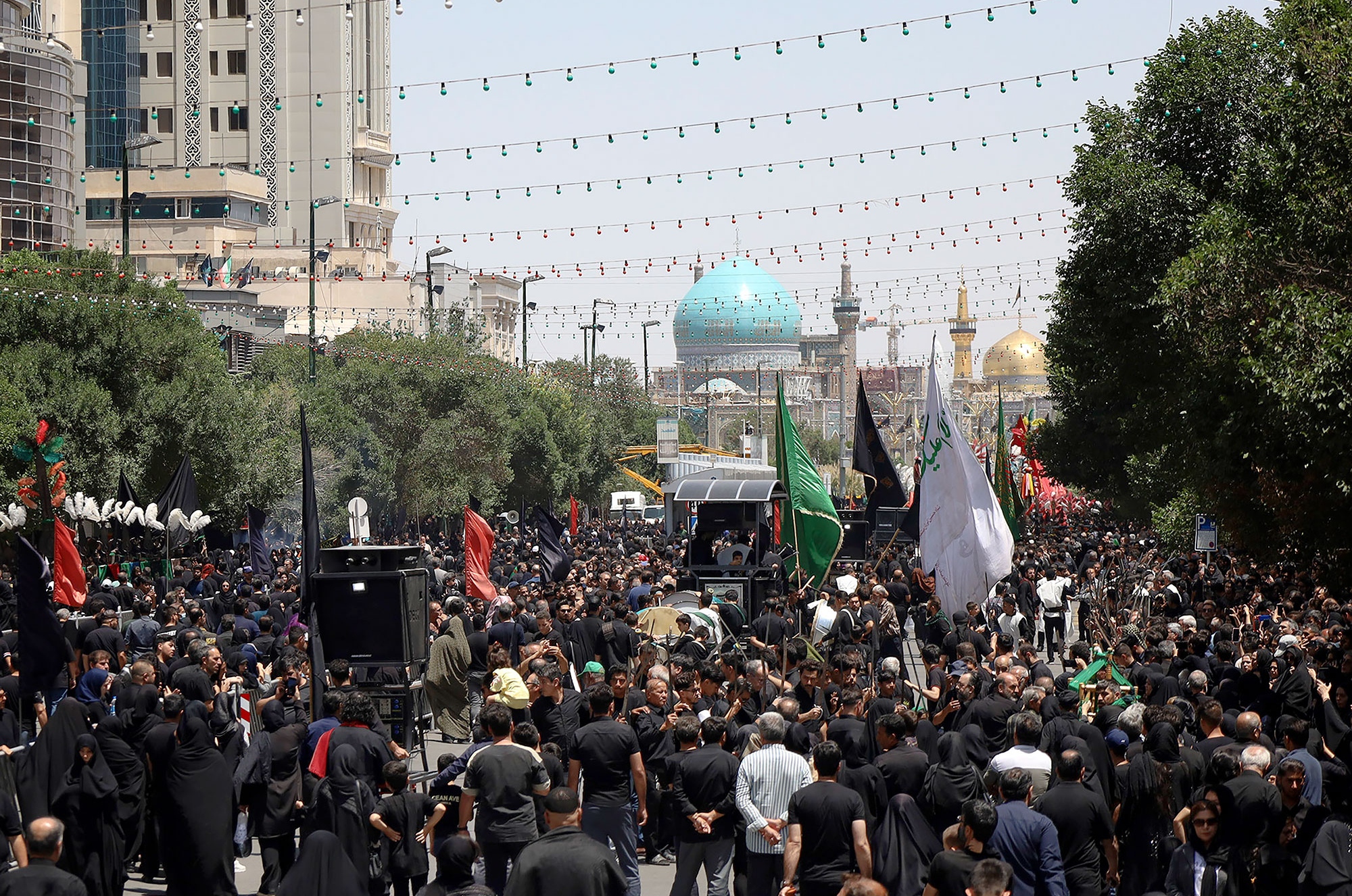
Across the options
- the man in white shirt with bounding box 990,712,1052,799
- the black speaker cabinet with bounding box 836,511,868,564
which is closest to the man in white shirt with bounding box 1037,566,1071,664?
the black speaker cabinet with bounding box 836,511,868,564

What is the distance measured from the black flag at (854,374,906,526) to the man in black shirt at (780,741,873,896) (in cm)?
1730

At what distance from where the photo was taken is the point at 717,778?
362 inches

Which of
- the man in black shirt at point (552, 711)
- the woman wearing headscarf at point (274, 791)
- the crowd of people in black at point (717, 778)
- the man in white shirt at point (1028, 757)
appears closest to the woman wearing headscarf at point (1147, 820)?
the crowd of people in black at point (717, 778)

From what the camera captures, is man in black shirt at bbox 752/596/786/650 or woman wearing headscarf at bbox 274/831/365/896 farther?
man in black shirt at bbox 752/596/786/650

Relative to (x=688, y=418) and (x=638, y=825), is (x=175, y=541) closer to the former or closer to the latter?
(x=638, y=825)

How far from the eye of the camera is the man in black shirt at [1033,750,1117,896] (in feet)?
27.3

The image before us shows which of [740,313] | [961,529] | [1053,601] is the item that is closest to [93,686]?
[961,529]

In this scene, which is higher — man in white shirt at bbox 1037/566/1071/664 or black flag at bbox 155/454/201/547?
black flag at bbox 155/454/201/547

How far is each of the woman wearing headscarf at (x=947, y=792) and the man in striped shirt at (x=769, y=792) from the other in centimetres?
62

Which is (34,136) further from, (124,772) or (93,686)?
(124,772)

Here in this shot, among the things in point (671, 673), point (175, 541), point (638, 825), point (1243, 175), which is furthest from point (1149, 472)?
point (638, 825)

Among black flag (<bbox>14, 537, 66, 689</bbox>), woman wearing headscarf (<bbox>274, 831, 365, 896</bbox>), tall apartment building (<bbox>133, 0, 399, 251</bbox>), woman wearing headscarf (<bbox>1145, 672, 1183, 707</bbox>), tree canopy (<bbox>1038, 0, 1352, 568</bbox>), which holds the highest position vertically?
tall apartment building (<bbox>133, 0, 399, 251</bbox>)

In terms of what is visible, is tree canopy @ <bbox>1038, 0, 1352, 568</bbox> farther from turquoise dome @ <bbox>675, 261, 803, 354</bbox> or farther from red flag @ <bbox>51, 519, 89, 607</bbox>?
turquoise dome @ <bbox>675, 261, 803, 354</bbox>

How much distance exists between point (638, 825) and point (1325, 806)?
3.65 meters
